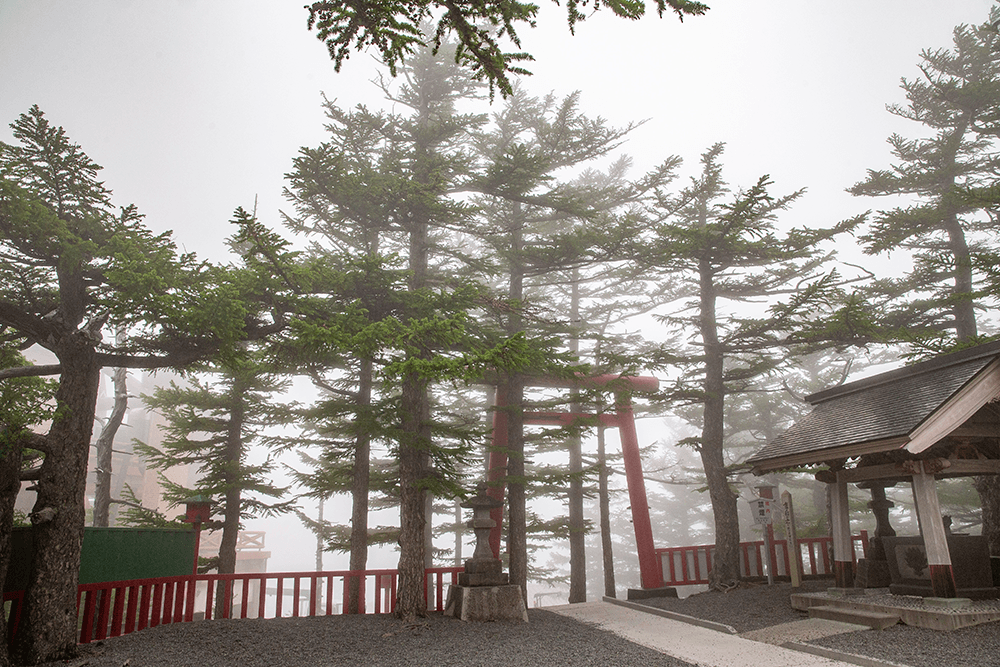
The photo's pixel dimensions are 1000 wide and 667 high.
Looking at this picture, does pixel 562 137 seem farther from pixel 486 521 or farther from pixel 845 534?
pixel 845 534

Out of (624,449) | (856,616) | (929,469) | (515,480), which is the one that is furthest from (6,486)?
(624,449)

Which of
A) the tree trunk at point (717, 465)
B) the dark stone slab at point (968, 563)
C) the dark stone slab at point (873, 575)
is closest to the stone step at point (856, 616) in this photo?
the dark stone slab at point (968, 563)

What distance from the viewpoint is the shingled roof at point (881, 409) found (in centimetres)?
811

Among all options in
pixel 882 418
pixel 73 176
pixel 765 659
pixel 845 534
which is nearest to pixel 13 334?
pixel 73 176

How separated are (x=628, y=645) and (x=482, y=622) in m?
3.01

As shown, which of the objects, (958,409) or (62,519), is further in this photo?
(958,409)

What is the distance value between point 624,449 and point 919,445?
818cm

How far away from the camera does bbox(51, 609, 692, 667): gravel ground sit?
7145 millimetres

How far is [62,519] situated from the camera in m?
7.21

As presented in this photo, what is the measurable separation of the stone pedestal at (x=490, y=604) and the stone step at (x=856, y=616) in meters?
4.95

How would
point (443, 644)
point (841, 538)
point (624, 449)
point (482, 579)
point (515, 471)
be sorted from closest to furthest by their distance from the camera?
point (443, 644) < point (841, 538) < point (482, 579) < point (515, 471) < point (624, 449)

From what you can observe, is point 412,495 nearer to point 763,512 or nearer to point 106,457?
point 763,512

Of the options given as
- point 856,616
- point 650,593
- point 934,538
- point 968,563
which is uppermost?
point 934,538

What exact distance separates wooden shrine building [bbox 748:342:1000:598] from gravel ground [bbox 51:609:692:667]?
4.22m
